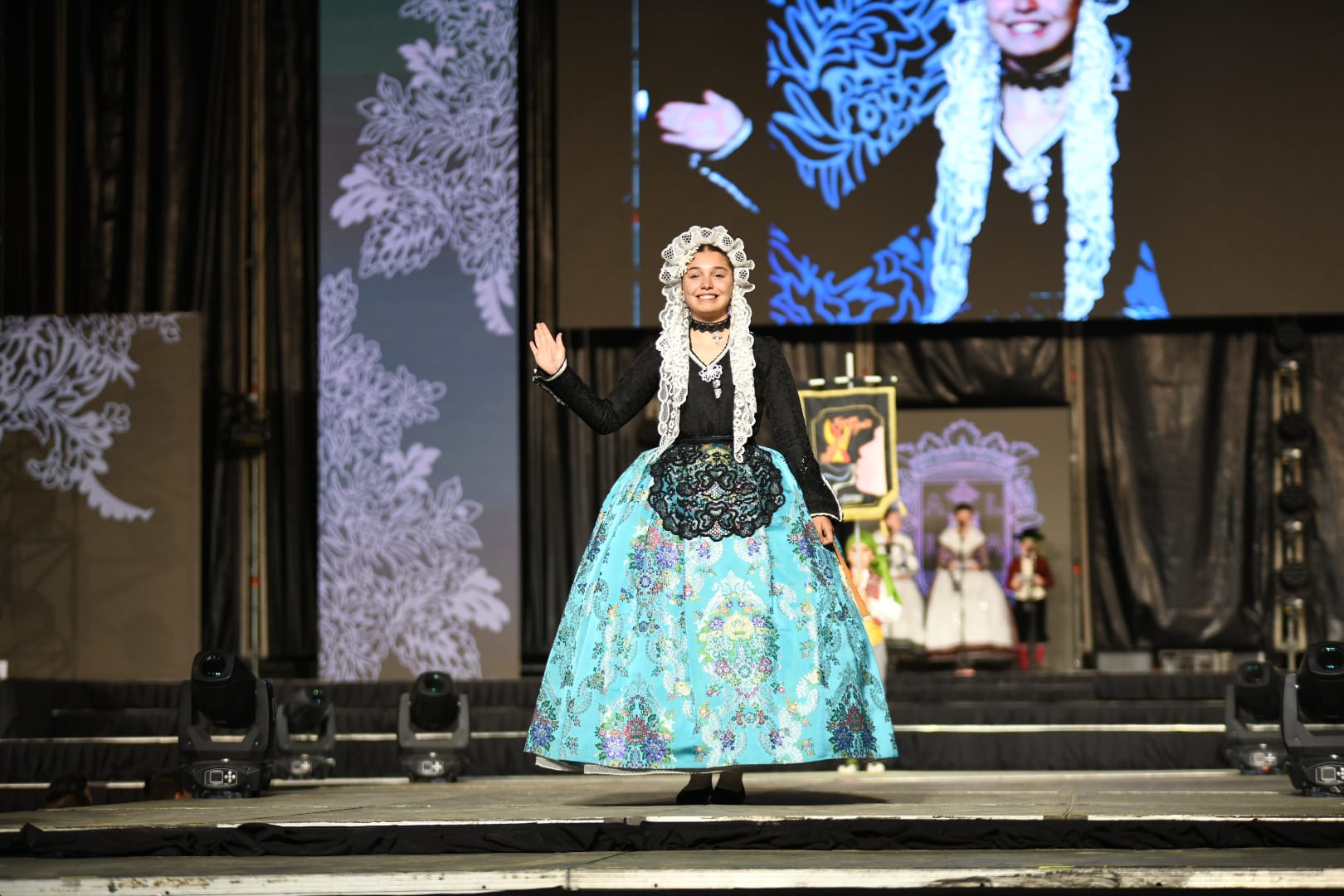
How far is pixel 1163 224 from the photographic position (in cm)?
963

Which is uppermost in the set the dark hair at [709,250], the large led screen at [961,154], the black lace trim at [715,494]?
the large led screen at [961,154]

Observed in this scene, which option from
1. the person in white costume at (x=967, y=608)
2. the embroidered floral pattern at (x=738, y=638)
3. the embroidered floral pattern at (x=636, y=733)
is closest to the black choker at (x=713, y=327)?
the embroidered floral pattern at (x=738, y=638)

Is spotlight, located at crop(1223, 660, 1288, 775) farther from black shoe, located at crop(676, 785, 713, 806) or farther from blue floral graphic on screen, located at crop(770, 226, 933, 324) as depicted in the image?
blue floral graphic on screen, located at crop(770, 226, 933, 324)

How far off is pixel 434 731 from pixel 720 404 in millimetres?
2678

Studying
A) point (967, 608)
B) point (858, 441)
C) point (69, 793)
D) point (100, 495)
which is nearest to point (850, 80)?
point (858, 441)

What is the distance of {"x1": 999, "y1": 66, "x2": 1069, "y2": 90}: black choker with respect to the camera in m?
10.0

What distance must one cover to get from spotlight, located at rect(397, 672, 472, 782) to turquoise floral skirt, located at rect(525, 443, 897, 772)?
2.25m

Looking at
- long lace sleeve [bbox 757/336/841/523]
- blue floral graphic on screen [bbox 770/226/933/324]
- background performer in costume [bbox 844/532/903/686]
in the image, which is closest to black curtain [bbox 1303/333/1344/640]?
blue floral graphic on screen [bbox 770/226/933/324]

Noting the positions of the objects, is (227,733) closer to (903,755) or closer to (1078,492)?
(903,755)

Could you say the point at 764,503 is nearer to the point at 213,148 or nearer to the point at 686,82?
the point at 686,82

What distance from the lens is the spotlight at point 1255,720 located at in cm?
593

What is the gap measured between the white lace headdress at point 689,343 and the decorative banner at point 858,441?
4732 millimetres

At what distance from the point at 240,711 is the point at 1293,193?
685cm

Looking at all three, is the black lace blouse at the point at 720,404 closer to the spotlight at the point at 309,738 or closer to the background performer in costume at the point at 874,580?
the spotlight at the point at 309,738
